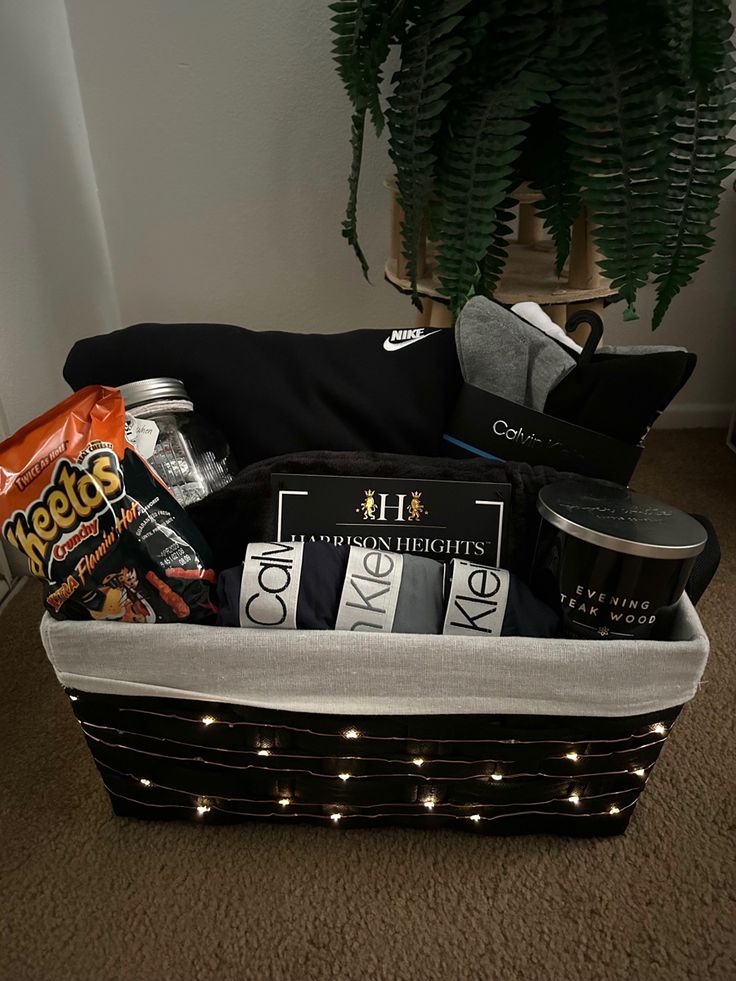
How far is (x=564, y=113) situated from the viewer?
2.79 feet

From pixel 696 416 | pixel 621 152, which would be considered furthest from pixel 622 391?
pixel 696 416

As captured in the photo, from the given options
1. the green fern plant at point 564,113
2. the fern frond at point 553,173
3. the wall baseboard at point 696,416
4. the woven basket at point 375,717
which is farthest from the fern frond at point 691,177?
the wall baseboard at point 696,416

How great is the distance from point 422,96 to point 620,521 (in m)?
0.57

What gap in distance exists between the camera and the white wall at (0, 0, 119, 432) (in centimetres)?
104

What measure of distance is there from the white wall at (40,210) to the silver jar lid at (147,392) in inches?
19.0

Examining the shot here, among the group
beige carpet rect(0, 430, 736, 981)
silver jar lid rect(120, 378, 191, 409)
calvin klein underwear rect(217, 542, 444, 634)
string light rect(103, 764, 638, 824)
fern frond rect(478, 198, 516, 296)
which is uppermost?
fern frond rect(478, 198, 516, 296)

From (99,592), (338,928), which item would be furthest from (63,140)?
(338,928)

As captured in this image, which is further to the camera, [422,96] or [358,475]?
[422,96]

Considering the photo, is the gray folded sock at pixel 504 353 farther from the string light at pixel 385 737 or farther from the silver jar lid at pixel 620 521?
the string light at pixel 385 737

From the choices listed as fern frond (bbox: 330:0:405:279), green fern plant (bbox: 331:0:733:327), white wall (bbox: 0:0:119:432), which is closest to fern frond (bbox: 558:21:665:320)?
green fern plant (bbox: 331:0:733:327)

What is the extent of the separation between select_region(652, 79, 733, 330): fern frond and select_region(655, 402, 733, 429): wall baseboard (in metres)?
0.86

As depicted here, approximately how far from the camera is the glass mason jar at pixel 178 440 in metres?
0.68

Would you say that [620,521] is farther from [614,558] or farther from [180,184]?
[180,184]

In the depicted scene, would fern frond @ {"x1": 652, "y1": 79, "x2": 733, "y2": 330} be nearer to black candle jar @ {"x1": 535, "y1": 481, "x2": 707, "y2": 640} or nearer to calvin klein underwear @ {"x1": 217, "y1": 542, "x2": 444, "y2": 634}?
black candle jar @ {"x1": 535, "y1": 481, "x2": 707, "y2": 640}
